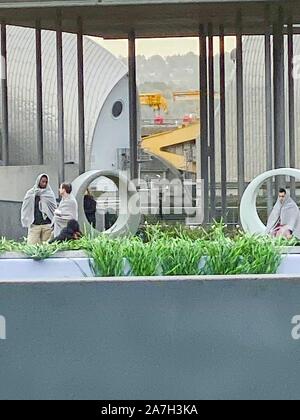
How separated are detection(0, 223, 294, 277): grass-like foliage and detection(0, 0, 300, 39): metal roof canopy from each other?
1296cm

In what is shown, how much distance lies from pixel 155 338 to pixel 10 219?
15.5 metres

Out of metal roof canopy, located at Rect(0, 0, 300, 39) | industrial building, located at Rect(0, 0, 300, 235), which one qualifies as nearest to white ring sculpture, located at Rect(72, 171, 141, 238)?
industrial building, located at Rect(0, 0, 300, 235)

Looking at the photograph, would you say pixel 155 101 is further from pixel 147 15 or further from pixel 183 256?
pixel 183 256

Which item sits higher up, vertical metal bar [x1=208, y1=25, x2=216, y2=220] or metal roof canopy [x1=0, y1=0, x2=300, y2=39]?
metal roof canopy [x1=0, y1=0, x2=300, y2=39]

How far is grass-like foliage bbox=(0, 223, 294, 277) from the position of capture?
328 cm

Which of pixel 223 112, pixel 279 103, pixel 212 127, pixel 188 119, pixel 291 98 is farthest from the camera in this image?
pixel 188 119

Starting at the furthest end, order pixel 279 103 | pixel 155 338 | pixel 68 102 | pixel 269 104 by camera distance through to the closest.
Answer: pixel 68 102
pixel 279 103
pixel 269 104
pixel 155 338

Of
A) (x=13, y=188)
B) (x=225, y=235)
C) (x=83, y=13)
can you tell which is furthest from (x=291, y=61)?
(x=225, y=235)

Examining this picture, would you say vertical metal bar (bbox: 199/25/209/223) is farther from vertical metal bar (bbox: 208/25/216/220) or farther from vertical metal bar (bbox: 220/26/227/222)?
vertical metal bar (bbox: 220/26/227/222)

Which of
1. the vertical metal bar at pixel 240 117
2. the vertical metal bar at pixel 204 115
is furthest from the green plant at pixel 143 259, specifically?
the vertical metal bar at pixel 204 115

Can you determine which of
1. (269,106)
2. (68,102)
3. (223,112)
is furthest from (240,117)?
(68,102)

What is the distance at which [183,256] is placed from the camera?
3332 mm
